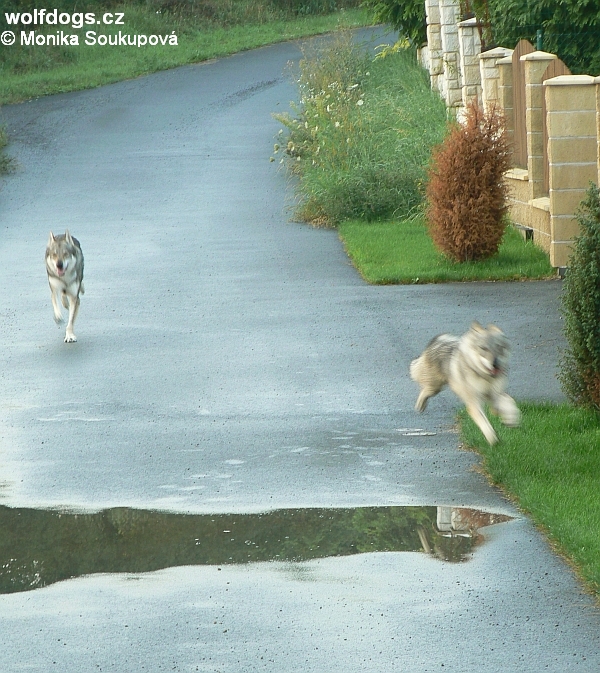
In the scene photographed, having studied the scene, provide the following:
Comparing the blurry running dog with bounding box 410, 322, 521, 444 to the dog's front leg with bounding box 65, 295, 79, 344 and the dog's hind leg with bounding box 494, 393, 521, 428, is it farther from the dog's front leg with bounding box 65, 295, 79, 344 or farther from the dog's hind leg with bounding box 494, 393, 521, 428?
the dog's front leg with bounding box 65, 295, 79, 344

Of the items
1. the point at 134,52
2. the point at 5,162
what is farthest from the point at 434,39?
the point at 134,52

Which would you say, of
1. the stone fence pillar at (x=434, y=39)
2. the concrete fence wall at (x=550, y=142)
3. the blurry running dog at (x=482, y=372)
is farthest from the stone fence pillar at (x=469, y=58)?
the blurry running dog at (x=482, y=372)

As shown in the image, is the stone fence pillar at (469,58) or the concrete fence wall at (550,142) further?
the stone fence pillar at (469,58)

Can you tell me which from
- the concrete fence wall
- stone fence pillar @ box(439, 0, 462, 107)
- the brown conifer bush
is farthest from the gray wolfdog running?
stone fence pillar @ box(439, 0, 462, 107)

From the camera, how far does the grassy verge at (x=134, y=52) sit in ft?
113

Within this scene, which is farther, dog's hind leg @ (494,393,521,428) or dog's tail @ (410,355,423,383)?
dog's tail @ (410,355,423,383)

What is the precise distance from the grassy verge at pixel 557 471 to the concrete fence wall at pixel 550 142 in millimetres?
2988

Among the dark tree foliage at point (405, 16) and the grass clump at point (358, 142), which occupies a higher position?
the dark tree foliage at point (405, 16)

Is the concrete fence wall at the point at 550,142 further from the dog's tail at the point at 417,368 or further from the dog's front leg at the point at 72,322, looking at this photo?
the dog's front leg at the point at 72,322

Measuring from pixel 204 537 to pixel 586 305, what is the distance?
3.00 m

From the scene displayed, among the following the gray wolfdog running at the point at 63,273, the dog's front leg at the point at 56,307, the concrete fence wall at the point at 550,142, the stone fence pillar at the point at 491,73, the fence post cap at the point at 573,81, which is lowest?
the dog's front leg at the point at 56,307

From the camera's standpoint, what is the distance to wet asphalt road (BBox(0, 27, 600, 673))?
211 inches

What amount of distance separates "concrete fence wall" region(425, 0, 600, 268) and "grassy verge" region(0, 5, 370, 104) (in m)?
14.7

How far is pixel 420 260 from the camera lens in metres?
15.1
